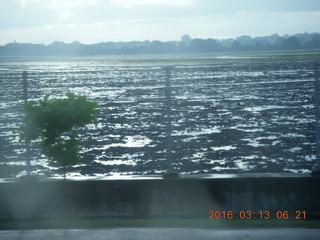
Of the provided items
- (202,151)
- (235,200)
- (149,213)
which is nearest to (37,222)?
Result: (149,213)

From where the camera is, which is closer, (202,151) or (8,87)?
(8,87)

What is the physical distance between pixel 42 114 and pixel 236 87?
349 cm

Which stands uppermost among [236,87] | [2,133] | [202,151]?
[236,87]

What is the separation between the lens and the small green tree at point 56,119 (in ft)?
28.4

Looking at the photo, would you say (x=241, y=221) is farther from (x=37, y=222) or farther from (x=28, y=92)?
(x=28, y=92)

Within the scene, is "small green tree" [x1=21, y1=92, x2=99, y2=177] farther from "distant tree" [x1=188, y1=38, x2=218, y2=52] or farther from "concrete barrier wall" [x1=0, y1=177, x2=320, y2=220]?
"distant tree" [x1=188, y1=38, x2=218, y2=52]

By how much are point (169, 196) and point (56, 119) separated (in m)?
2.10

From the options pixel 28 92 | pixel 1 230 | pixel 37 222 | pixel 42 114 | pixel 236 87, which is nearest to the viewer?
pixel 1 230

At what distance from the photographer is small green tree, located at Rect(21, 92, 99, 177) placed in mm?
8648

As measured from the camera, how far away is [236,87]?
33.2 ft

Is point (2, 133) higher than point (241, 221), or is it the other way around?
point (2, 133)
